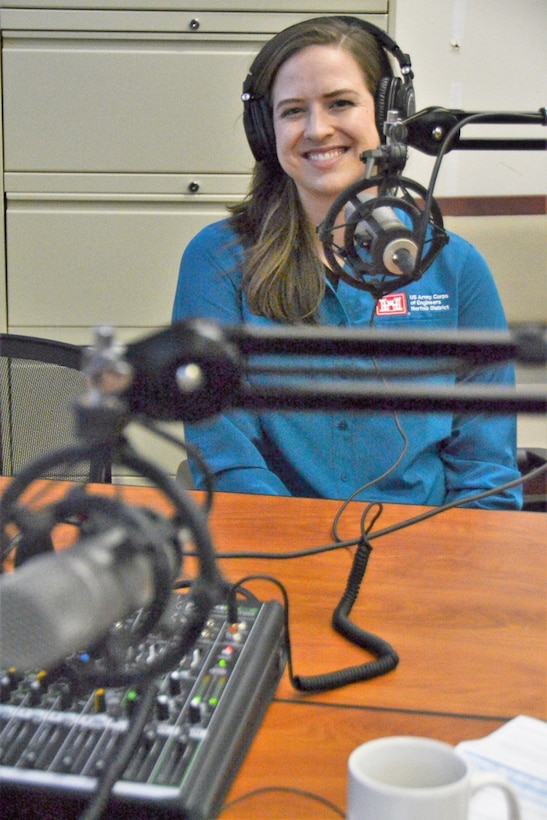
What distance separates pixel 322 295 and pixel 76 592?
1.21 meters

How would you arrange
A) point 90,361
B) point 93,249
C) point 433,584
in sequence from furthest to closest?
point 93,249 < point 433,584 < point 90,361

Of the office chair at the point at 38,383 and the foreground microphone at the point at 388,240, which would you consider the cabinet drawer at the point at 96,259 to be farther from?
the foreground microphone at the point at 388,240

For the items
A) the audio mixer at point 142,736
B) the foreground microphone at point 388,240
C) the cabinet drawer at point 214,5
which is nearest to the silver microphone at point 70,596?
the audio mixer at point 142,736

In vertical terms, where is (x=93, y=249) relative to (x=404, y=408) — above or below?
above

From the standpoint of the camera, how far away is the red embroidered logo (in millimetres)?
1439

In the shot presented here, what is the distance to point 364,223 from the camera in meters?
0.73

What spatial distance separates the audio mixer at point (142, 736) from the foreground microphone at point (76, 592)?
130 millimetres

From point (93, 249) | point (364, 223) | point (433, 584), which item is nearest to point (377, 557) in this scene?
point (433, 584)

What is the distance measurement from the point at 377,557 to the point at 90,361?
2.35ft

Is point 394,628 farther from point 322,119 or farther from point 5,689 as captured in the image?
point 322,119

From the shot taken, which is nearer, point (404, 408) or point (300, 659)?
point (404, 408)

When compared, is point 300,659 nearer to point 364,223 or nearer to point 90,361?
point 364,223

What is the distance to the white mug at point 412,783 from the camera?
0.49 metres

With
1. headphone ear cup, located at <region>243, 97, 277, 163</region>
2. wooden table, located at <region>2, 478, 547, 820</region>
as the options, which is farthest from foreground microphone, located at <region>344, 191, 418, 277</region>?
headphone ear cup, located at <region>243, 97, 277, 163</region>
